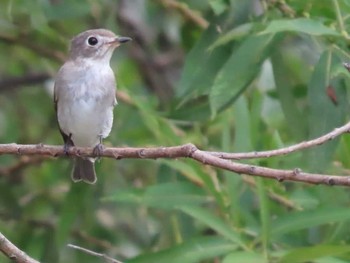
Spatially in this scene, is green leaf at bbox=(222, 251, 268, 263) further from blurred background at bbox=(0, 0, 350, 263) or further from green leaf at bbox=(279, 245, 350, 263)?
green leaf at bbox=(279, 245, 350, 263)

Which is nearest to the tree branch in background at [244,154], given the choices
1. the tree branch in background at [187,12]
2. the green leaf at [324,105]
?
the green leaf at [324,105]

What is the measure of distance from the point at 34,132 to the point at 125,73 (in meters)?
0.75

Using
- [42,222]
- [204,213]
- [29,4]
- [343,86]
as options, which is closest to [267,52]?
[343,86]

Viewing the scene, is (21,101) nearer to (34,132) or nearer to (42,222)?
(34,132)

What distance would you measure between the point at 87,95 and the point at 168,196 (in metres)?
0.66

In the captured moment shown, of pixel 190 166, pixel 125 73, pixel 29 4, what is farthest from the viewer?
pixel 125 73

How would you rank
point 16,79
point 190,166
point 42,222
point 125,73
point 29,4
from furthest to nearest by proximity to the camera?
point 125,73 < point 16,79 < point 42,222 < point 29,4 < point 190,166

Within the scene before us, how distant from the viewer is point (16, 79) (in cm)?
731

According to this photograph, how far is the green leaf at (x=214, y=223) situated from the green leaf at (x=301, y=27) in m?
0.88

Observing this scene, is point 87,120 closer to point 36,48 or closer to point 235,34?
point 235,34

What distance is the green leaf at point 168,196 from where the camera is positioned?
5395mm

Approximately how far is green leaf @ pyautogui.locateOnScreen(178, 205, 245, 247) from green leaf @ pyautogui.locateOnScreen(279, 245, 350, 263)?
1.02ft

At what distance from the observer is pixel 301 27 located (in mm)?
4500

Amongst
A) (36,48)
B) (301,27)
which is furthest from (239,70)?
(36,48)
